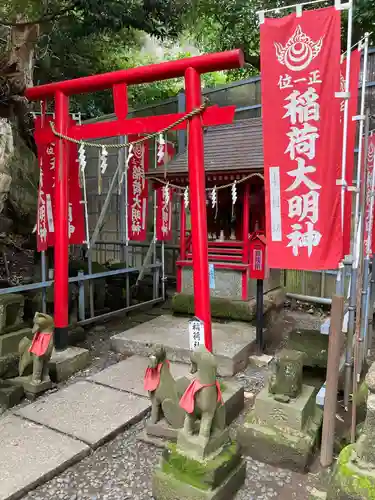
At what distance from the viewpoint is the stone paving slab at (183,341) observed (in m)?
6.09

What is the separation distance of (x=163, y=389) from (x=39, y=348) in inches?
77.4

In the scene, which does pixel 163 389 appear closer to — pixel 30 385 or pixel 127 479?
pixel 127 479

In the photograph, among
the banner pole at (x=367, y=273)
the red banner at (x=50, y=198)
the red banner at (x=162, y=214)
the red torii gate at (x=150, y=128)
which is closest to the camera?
the red torii gate at (x=150, y=128)

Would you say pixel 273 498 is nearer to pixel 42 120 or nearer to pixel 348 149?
pixel 348 149

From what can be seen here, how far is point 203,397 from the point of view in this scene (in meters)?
3.31

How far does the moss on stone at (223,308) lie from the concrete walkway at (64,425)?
233 cm

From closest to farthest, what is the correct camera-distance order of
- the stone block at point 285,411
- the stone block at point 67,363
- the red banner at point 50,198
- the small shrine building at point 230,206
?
1. the stone block at point 285,411
2. the stone block at point 67,363
3. the red banner at point 50,198
4. the small shrine building at point 230,206

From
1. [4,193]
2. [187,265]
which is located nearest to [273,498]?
[187,265]

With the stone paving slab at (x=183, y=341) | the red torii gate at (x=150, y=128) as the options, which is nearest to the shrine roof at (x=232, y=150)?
the red torii gate at (x=150, y=128)

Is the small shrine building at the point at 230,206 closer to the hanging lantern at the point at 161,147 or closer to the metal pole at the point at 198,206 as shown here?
the hanging lantern at the point at 161,147

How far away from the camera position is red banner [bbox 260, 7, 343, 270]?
3.47m

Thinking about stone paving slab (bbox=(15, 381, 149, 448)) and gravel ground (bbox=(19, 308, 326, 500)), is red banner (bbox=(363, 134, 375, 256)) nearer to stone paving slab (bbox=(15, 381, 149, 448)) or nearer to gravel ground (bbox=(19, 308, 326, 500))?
gravel ground (bbox=(19, 308, 326, 500))

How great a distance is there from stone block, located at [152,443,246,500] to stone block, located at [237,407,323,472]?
0.53 m

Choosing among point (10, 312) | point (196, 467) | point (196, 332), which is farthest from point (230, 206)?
point (196, 467)
